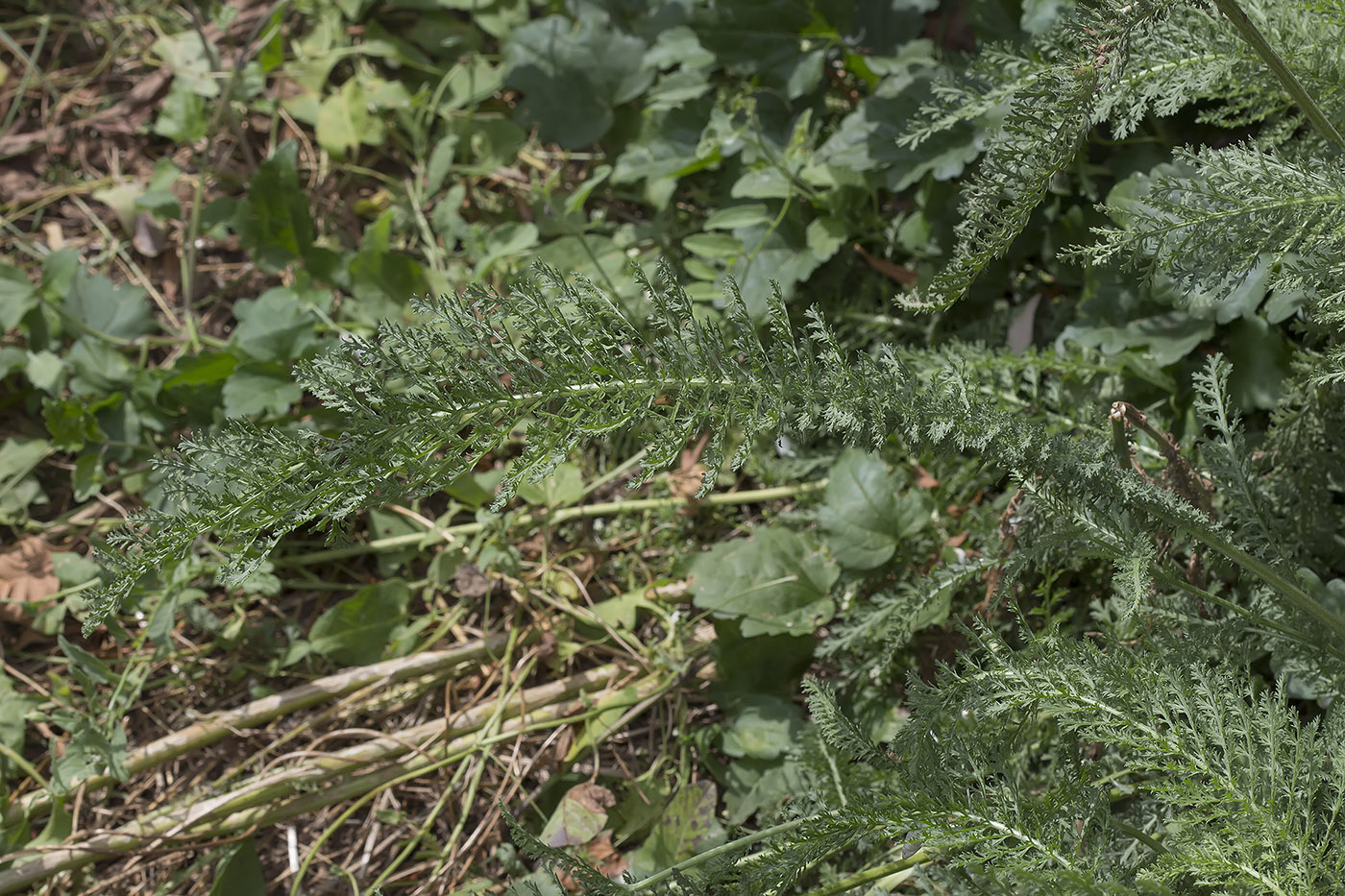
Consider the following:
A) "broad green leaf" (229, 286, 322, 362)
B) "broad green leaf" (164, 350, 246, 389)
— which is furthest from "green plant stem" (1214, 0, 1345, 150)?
"broad green leaf" (164, 350, 246, 389)

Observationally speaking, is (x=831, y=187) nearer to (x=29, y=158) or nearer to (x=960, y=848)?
(x=960, y=848)

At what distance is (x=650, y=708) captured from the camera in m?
1.88

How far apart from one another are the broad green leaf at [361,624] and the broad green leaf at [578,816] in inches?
18.9

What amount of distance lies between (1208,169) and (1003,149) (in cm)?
29

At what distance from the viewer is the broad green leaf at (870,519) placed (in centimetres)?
172

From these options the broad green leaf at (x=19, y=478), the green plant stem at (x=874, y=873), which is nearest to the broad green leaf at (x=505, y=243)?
the broad green leaf at (x=19, y=478)

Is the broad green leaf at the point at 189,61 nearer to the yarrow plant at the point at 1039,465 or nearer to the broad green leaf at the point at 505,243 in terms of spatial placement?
the broad green leaf at the point at 505,243

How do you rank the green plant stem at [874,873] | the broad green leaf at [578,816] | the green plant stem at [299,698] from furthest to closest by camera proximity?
the green plant stem at [299,698]
the broad green leaf at [578,816]
the green plant stem at [874,873]

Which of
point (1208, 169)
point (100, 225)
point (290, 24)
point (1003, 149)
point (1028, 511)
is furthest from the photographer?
point (290, 24)

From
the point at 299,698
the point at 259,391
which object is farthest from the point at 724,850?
the point at 259,391

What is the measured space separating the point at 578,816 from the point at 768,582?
1.63ft

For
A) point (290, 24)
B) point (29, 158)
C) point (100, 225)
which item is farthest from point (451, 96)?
point (29, 158)

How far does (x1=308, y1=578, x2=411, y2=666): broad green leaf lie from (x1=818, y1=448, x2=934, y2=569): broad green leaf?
0.82 meters

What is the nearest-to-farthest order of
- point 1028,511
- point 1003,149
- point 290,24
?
point 1003,149 < point 1028,511 < point 290,24
